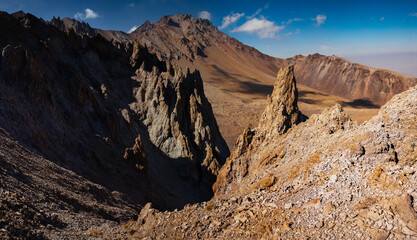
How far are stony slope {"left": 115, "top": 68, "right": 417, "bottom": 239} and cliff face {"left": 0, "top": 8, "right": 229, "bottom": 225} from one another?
28.2ft

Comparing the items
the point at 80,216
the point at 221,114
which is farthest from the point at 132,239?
the point at 221,114

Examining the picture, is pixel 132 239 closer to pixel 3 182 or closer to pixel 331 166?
pixel 3 182

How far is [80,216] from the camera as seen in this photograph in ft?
37.1

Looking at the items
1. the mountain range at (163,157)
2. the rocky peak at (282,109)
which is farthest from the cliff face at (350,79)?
the mountain range at (163,157)

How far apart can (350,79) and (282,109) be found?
127943 mm

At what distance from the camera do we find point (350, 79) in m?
133

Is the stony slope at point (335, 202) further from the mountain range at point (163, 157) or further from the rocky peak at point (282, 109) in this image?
the rocky peak at point (282, 109)

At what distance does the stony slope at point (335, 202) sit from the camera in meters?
6.57

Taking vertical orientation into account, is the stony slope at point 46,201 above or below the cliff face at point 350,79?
below

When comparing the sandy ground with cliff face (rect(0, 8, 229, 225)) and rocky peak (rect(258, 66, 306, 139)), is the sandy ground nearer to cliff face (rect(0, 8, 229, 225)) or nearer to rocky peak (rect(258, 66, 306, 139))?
rocky peak (rect(258, 66, 306, 139))

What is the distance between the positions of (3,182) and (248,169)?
16.3 m

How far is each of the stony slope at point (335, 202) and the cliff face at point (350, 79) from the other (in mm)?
122782

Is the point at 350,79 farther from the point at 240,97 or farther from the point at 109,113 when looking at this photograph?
the point at 109,113

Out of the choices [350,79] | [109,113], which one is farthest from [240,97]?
[350,79]
